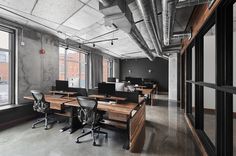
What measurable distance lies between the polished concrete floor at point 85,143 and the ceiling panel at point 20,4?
9.10 ft

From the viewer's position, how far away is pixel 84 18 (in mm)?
3205

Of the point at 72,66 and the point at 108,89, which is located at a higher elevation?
the point at 72,66

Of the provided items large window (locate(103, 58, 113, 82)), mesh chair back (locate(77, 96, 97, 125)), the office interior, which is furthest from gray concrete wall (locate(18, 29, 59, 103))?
large window (locate(103, 58, 113, 82))

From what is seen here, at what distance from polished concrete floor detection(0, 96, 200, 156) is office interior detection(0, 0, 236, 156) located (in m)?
0.02

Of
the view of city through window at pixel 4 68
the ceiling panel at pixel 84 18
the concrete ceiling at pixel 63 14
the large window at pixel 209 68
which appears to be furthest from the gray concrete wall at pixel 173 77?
the view of city through window at pixel 4 68

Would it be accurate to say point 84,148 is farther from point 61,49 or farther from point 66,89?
point 61,49

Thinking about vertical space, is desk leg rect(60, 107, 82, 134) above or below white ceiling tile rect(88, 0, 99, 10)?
below

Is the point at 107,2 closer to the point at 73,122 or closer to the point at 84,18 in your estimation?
the point at 84,18

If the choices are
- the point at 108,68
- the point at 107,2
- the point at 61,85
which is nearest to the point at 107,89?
the point at 61,85

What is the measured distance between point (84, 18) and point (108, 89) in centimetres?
183

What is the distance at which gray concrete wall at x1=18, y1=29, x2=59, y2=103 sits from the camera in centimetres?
388

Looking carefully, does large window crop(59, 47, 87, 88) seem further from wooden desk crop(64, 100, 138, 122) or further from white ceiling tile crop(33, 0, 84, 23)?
white ceiling tile crop(33, 0, 84, 23)

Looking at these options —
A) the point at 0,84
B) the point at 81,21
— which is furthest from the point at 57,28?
the point at 0,84

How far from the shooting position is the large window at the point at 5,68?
3.67 m
